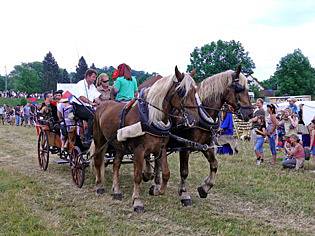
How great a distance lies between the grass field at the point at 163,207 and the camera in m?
5.16

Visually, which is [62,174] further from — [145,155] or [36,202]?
[145,155]

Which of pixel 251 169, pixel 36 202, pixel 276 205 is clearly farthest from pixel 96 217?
pixel 251 169

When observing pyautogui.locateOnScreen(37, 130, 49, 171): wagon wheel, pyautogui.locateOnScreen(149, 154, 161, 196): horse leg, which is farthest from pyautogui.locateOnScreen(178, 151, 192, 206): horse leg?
pyautogui.locateOnScreen(37, 130, 49, 171): wagon wheel

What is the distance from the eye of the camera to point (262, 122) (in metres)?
11.7

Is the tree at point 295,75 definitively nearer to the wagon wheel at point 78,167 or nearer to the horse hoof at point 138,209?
the wagon wheel at point 78,167

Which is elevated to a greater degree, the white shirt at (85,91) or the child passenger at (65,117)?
the white shirt at (85,91)

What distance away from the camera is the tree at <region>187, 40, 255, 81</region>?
71.0 m

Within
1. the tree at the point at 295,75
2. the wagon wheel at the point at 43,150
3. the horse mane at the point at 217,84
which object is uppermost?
the tree at the point at 295,75

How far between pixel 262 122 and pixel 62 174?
18.4 ft

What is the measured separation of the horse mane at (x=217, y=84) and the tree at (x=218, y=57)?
6376cm

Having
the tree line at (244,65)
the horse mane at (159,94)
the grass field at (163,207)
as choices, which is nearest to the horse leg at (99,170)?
the grass field at (163,207)

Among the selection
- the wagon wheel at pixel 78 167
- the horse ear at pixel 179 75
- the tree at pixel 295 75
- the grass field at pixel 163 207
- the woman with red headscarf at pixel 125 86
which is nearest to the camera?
the grass field at pixel 163 207

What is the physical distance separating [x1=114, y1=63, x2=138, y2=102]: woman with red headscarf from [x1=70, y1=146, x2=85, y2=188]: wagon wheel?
1284 millimetres

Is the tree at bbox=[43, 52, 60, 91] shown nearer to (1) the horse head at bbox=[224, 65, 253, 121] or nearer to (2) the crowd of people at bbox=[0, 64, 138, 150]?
(2) the crowd of people at bbox=[0, 64, 138, 150]
